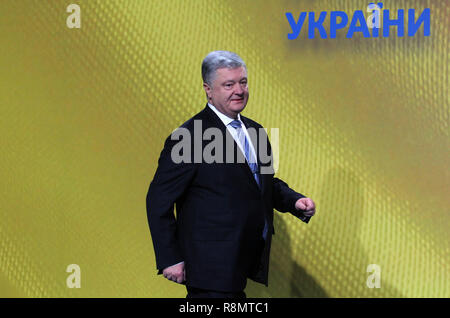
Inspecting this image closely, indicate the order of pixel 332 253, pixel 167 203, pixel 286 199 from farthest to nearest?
pixel 332 253, pixel 286 199, pixel 167 203

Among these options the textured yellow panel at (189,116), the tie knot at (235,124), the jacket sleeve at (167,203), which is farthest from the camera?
the textured yellow panel at (189,116)

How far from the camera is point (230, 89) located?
2105mm

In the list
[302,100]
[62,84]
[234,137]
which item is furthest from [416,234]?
[62,84]

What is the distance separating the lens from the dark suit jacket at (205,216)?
6.78ft

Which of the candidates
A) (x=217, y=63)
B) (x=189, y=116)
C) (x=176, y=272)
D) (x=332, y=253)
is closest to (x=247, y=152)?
(x=217, y=63)

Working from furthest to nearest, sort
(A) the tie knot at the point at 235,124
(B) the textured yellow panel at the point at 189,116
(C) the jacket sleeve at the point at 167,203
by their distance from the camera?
1. (B) the textured yellow panel at the point at 189,116
2. (A) the tie knot at the point at 235,124
3. (C) the jacket sleeve at the point at 167,203

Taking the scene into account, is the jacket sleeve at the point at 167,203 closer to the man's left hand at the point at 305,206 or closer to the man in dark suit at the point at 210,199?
the man in dark suit at the point at 210,199

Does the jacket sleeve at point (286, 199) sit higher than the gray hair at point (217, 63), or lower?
lower

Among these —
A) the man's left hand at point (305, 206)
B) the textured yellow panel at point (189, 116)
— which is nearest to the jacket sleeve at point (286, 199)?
the man's left hand at point (305, 206)

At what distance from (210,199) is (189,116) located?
3.36 ft

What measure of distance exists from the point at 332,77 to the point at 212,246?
1.25 metres

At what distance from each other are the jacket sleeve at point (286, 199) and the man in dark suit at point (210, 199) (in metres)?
Answer: 0.17

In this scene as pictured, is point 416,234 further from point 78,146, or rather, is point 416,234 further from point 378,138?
point 78,146

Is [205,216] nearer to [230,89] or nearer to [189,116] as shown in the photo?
[230,89]
